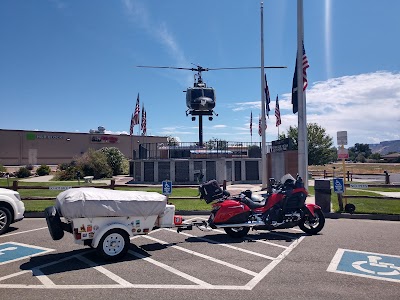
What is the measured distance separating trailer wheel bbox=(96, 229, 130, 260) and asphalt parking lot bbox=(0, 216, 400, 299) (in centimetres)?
19

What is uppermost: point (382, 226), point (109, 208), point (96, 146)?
point (96, 146)

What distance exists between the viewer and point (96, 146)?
224 ft

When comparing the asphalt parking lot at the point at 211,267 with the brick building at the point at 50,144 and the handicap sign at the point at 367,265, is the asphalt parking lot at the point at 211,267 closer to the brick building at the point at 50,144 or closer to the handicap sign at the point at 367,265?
the handicap sign at the point at 367,265

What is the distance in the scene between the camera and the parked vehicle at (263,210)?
352 inches

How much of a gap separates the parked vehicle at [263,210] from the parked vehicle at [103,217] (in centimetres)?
191

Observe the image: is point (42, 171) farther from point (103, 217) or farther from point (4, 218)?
point (103, 217)

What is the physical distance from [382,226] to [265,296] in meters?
7.08

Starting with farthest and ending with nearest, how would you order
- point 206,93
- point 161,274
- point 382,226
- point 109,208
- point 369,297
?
point 206,93 → point 382,226 → point 109,208 → point 161,274 → point 369,297

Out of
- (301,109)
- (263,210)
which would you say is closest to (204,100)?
(301,109)

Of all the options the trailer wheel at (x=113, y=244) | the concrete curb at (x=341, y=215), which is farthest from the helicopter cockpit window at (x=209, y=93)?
the trailer wheel at (x=113, y=244)

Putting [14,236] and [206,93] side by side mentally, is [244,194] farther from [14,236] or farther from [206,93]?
[206,93]

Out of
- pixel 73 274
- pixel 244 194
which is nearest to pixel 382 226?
pixel 244 194

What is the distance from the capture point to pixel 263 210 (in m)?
9.27

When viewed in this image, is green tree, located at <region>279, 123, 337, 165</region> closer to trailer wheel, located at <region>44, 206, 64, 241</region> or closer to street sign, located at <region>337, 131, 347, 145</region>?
Answer: street sign, located at <region>337, 131, 347, 145</region>
